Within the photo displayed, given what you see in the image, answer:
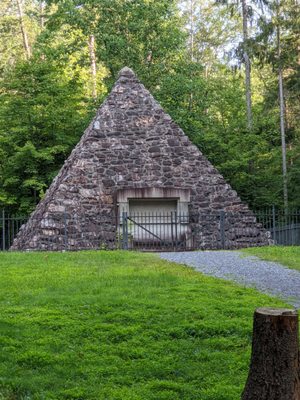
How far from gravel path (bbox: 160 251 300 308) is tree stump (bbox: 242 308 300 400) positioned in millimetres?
4059

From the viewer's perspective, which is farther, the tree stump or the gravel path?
the gravel path

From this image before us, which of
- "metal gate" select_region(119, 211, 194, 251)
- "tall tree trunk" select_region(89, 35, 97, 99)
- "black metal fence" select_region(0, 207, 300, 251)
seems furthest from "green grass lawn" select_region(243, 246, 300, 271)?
"tall tree trunk" select_region(89, 35, 97, 99)

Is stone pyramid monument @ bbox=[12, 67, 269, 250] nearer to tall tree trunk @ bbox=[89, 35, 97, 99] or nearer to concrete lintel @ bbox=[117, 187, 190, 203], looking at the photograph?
concrete lintel @ bbox=[117, 187, 190, 203]

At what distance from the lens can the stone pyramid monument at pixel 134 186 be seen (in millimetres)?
19156

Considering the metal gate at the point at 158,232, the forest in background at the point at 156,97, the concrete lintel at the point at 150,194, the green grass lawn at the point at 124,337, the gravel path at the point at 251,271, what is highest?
the forest in background at the point at 156,97

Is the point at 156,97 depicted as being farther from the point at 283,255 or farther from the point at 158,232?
the point at 283,255

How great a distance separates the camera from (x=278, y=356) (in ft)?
14.1

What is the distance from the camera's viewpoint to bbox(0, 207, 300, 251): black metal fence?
18427mm

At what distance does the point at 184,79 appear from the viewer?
86.2ft

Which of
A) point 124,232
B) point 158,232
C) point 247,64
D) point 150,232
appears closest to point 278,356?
point 124,232

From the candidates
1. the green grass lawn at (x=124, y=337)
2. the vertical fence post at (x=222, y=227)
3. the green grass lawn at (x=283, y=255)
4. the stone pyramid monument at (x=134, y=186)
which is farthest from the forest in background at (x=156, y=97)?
the green grass lawn at (x=124, y=337)

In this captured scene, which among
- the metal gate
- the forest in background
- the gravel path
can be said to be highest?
the forest in background

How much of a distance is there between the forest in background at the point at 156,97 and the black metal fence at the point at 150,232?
4509mm

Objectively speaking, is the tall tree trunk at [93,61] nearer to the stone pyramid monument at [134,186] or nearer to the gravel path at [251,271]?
the stone pyramid monument at [134,186]
